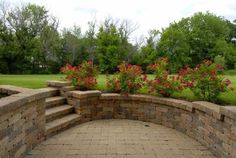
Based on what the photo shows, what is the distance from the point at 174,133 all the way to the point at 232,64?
25.8 meters

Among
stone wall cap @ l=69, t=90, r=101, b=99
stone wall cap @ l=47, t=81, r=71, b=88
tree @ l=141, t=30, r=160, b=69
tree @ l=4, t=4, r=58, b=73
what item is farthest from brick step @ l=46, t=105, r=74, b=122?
tree @ l=141, t=30, r=160, b=69

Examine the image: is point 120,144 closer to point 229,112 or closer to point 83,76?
point 229,112

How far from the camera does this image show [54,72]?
1909 centimetres

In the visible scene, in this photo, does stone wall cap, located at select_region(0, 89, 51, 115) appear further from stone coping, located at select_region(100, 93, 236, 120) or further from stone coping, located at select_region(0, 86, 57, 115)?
stone coping, located at select_region(100, 93, 236, 120)

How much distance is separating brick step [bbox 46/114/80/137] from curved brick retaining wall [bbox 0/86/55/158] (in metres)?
0.22

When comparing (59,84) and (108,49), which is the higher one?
(108,49)

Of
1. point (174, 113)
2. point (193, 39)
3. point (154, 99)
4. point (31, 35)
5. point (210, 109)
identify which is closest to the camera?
point (210, 109)

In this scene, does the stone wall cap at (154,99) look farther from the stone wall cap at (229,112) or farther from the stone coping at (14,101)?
the stone coping at (14,101)

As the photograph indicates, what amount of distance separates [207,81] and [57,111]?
3050 mm

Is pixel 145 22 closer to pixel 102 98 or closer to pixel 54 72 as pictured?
pixel 54 72

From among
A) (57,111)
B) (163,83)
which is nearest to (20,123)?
(57,111)

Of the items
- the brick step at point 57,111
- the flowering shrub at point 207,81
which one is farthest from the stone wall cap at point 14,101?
the flowering shrub at point 207,81

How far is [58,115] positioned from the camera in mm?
4469

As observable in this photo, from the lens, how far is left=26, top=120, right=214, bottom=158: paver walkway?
321cm
